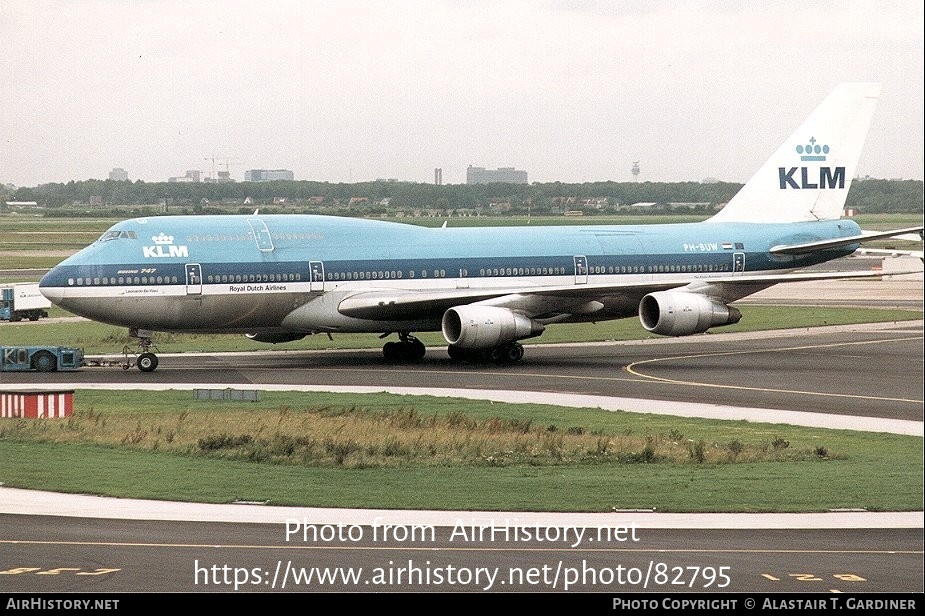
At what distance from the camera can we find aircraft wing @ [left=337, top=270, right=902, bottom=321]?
6306 centimetres

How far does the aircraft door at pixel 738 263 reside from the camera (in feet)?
Answer: 230

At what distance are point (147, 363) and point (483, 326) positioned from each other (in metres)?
14.2

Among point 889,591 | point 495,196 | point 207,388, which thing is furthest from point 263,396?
point 495,196

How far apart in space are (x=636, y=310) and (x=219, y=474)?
33257 mm

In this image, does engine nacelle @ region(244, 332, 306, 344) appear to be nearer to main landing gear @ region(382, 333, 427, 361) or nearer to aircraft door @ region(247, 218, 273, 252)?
main landing gear @ region(382, 333, 427, 361)

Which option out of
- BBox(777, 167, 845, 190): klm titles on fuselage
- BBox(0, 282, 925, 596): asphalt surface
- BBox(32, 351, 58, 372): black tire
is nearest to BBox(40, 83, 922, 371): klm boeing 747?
BBox(777, 167, 845, 190): klm titles on fuselage

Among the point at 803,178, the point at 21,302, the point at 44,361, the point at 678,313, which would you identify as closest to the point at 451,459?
the point at 678,313

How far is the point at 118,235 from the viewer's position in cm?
6094

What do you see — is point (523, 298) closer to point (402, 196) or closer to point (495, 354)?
point (495, 354)

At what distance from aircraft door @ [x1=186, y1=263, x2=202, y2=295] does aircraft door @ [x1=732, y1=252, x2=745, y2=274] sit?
25.7 metres

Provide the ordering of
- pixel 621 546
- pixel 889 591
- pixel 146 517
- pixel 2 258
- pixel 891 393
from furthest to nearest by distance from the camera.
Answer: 1. pixel 891 393
2. pixel 2 258
3. pixel 146 517
4. pixel 621 546
5. pixel 889 591

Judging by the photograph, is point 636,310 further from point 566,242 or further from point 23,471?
point 23,471

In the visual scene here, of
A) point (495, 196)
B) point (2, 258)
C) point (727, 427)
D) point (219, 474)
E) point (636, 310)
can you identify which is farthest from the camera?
point (495, 196)

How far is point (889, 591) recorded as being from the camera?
22.7 m
